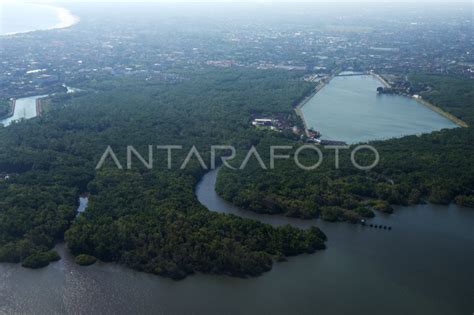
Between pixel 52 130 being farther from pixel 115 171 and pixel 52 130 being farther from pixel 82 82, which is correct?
pixel 82 82

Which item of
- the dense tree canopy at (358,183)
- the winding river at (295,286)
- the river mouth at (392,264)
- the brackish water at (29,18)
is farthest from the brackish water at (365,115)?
the brackish water at (29,18)

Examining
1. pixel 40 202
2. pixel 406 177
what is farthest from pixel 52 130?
pixel 406 177

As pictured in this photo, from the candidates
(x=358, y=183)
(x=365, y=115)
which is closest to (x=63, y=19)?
(x=365, y=115)

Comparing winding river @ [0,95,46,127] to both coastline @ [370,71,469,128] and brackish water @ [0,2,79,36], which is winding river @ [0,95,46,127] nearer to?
coastline @ [370,71,469,128]

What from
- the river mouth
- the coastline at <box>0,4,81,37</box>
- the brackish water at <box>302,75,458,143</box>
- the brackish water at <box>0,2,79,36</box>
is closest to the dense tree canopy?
the river mouth

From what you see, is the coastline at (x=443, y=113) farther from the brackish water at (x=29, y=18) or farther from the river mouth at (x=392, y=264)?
the brackish water at (x=29, y=18)

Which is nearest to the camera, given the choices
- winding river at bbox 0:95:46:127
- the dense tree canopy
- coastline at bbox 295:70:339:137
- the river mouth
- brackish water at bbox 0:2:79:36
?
the river mouth

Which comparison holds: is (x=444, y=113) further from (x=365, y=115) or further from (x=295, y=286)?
(x=295, y=286)
